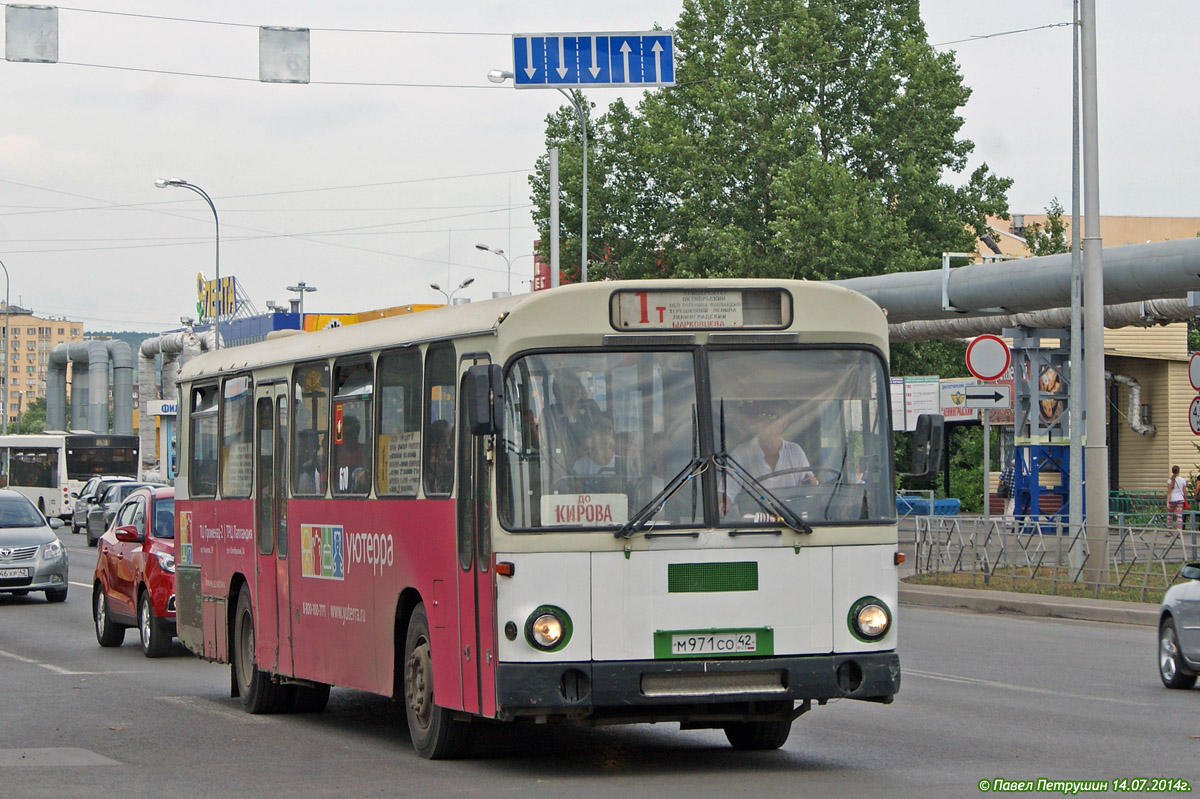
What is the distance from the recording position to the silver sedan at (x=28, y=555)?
2677cm

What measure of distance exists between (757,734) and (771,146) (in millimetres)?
47035

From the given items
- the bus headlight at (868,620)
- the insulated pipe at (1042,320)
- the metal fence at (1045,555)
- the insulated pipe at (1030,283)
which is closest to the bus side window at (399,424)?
the bus headlight at (868,620)

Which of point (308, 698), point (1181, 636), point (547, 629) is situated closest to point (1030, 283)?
point (1181, 636)

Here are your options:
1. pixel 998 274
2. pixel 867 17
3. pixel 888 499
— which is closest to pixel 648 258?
pixel 867 17

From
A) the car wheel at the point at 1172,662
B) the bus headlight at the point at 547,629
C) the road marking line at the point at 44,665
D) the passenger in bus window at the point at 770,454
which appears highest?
the passenger in bus window at the point at 770,454

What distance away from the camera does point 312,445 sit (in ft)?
41.4

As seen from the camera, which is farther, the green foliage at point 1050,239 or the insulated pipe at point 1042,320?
the green foliage at point 1050,239

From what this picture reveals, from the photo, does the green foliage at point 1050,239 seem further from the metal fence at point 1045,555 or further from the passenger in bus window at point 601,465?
the passenger in bus window at point 601,465

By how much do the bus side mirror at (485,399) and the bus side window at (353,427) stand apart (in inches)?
91.0

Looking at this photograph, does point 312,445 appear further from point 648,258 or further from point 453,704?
point 648,258

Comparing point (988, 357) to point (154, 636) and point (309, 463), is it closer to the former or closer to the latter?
point (154, 636)

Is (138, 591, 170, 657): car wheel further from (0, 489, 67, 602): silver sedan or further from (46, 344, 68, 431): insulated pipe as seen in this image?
Answer: (46, 344, 68, 431): insulated pipe

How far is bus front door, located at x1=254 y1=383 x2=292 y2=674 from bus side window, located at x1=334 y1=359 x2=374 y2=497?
3.74 ft

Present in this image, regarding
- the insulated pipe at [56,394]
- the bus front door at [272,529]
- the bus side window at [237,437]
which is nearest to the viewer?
the bus front door at [272,529]
